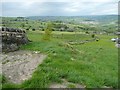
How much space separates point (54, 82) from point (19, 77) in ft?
6.83

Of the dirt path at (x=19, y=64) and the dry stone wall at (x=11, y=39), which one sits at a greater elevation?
the dry stone wall at (x=11, y=39)

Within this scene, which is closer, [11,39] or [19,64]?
[19,64]

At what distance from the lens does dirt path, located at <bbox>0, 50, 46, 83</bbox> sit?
1373 cm

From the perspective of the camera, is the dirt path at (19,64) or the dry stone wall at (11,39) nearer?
the dirt path at (19,64)

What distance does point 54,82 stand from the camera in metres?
12.9

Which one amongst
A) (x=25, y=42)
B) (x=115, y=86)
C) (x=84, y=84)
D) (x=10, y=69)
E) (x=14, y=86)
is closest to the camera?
(x=14, y=86)

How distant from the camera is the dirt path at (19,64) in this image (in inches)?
541

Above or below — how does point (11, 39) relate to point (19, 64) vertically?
above

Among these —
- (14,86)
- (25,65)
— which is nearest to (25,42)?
(25,65)

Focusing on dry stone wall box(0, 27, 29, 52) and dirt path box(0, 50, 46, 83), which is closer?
dirt path box(0, 50, 46, 83)

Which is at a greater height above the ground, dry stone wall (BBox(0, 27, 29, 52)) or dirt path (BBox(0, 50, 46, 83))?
dry stone wall (BBox(0, 27, 29, 52))

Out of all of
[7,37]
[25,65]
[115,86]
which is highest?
[7,37]

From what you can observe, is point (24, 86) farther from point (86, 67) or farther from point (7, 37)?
point (7, 37)

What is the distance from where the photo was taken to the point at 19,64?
15906 millimetres
